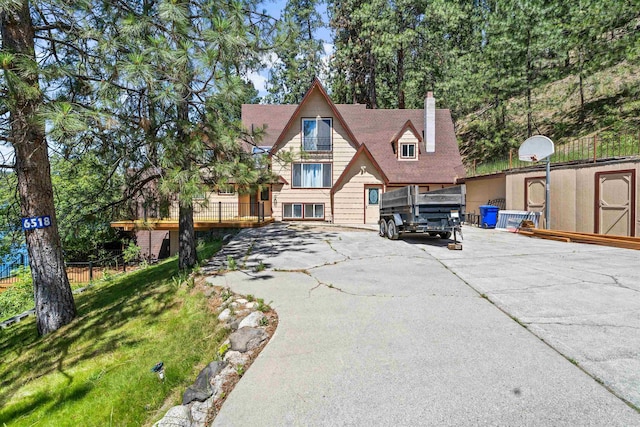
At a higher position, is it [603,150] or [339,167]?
[339,167]

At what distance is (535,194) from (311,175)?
12476 millimetres

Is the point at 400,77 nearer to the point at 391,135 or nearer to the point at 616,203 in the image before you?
the point at 391,135

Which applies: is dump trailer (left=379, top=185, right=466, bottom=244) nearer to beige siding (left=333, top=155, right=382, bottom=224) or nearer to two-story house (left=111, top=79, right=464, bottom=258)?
beige siding (left=333, top=155, right=382, bottom=224)

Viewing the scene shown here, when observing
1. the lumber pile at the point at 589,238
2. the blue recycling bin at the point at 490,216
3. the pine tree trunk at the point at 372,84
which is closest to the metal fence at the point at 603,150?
the lumber pile at the point at 589,238

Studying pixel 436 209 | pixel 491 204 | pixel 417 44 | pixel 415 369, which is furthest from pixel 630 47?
pixel 415 369

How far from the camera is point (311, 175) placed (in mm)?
21453

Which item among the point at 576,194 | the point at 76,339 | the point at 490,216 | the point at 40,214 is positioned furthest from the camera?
the point at 490,216

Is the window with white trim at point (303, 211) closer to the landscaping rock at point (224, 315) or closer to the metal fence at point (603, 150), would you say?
the metal fence at point (603, 150)

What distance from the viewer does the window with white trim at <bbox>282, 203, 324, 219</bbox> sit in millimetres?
21328

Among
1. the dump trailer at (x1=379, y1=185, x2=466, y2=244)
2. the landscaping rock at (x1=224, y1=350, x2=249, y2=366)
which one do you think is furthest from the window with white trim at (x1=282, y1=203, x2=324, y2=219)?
the landscaping rock at (x1=224, y1=350, x2=249, y2=366)

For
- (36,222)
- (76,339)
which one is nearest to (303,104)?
(36,222)

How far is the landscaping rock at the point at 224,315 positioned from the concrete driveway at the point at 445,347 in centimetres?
72

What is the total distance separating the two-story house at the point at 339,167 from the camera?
20.7 m

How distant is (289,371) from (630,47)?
22.2 m
